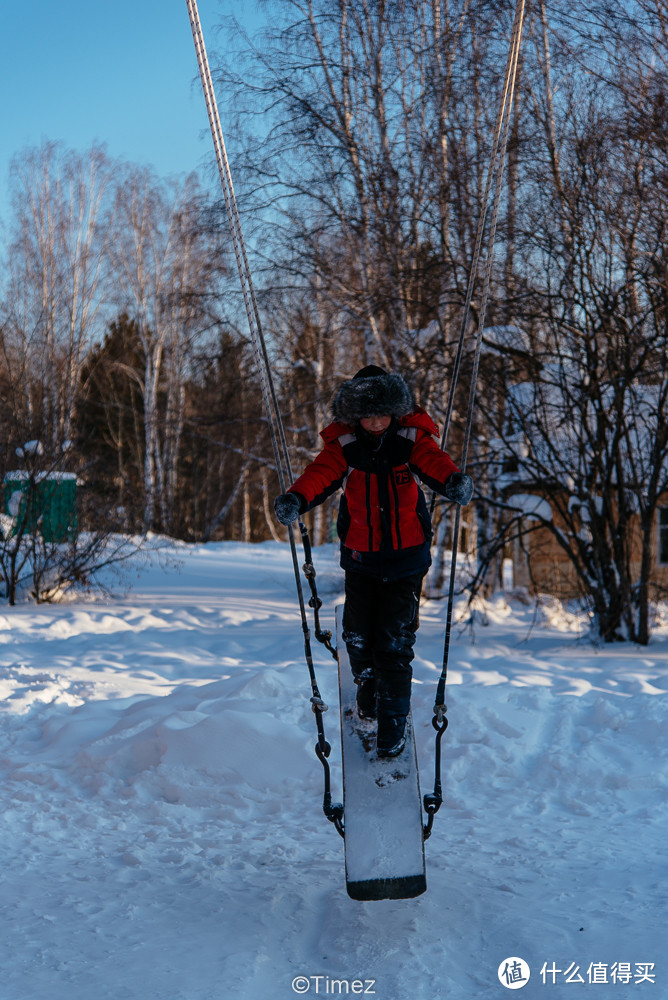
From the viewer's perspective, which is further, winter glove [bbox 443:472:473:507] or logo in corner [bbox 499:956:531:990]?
winter glove [bbox 443:472:473:507]

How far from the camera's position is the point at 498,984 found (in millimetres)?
2709

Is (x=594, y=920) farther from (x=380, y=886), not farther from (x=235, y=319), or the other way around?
(x=235, y=319)

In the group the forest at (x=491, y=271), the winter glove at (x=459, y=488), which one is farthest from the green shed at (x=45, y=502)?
the winter glove at (x=459, y=488)

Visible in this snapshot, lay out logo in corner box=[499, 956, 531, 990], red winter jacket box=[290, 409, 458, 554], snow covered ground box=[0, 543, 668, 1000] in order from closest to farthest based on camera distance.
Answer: logo in corner box=[499, 956, 531, 990] < snow covered ground box=[0, 543, 668, 1000] < red winter jacket box=[290, 409, 458, 554]

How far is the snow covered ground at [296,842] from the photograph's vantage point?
283 centimetres

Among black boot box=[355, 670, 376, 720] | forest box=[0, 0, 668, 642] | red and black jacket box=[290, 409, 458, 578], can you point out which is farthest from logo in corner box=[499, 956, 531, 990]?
forest box=[0, 0, 668, 642]

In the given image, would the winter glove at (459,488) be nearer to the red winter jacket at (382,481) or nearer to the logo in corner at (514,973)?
the red winter jacket at (382,481)

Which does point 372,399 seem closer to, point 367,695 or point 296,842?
point 367,695

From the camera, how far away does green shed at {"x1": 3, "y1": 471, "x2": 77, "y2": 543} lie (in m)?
11.1

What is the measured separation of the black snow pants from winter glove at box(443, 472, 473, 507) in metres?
0.39

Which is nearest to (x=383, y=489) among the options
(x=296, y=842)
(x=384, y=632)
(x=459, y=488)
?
(x=459, y=488)

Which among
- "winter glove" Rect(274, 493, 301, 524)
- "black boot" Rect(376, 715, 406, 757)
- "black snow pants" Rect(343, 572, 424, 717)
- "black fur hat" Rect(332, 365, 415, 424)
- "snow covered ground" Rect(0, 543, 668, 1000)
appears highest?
"black fur hat" Rect(332, 365, 415, 424)

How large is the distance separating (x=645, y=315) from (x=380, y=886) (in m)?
6.70

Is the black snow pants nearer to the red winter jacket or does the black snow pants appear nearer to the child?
the child
